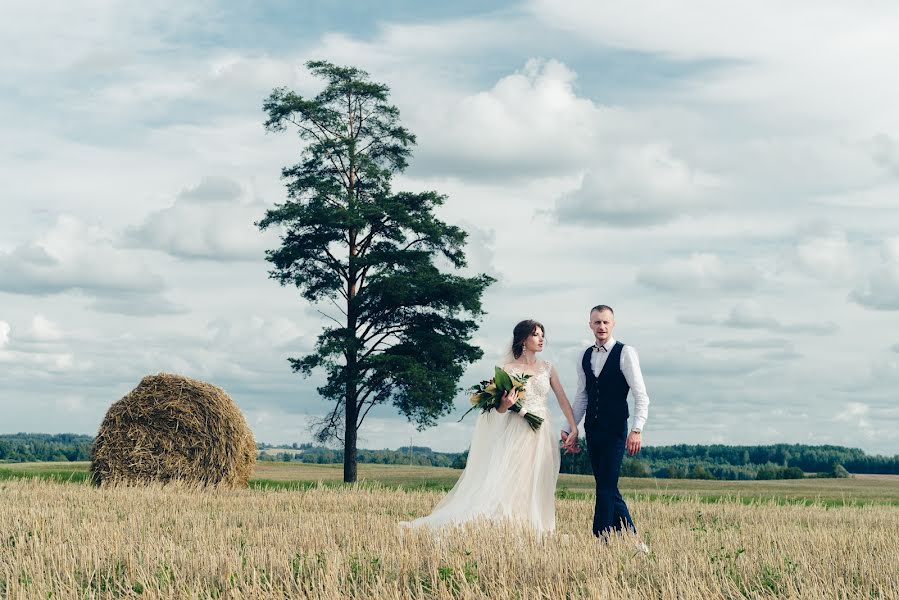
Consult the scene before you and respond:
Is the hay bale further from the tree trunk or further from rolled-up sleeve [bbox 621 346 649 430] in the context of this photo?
rolled-up sleeve [bbox 621 346 649 430]

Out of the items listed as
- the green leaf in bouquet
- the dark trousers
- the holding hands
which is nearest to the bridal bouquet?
the green leaf in bouquet

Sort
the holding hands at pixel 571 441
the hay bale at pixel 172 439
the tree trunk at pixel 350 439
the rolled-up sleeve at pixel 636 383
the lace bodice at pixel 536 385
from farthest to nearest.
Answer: the tree trunk at pixel 350 439 < the hay bale at pixel 172 439 < the lace bodice at pixel 536 385 < the holding hands at pixel 571 441 < the rolled-up sleeve at pixel 636 383

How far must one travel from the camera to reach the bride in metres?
11.4

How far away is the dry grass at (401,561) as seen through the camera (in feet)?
23.7

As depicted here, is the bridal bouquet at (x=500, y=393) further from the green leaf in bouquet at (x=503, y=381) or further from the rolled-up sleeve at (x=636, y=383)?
the rolled-up sleeve at (x=636, y=383)

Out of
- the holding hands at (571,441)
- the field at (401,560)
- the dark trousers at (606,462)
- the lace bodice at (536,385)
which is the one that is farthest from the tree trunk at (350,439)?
the dark trousers at (606,462)

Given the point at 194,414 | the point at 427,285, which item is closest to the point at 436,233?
the point at 427,285

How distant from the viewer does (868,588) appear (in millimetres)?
7371

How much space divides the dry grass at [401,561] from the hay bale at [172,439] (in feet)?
27.5

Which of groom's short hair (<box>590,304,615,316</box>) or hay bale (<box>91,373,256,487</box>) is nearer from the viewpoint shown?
groom's short hair (<box>590,304,615,316</box>)

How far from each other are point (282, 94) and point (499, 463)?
27.4 meters

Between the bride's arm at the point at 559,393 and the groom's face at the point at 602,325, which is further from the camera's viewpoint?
the bride's arm at the point at 559,393

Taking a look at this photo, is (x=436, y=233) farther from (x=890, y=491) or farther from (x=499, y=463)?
(x=499, y=463)

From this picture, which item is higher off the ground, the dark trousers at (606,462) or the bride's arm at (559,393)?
the bride's arm at (559,393)
